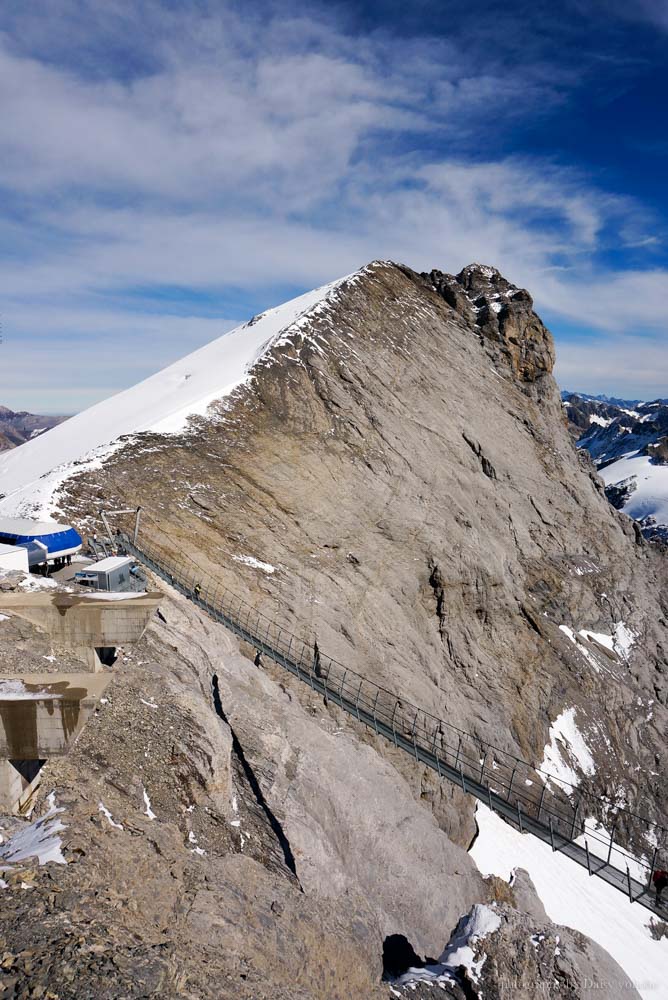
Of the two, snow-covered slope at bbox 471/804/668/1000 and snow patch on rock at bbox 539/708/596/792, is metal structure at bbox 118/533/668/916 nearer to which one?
snow patch on rock at bbox 539/708/596/792

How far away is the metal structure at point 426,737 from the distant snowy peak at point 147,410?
6.14m

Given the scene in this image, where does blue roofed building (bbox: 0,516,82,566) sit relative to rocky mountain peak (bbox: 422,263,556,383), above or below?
below

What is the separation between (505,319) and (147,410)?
106ft

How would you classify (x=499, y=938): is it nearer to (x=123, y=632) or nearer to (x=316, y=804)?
(x=316, y=804)

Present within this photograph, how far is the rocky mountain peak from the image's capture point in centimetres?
5034

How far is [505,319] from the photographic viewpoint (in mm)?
50500

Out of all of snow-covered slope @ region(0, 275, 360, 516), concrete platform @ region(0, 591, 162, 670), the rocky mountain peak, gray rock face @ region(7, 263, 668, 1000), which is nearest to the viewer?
gray rock face @ region(7, 263, 668, 1000)

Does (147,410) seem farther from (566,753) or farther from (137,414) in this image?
(566,753)

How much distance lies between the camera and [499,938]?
42.5ft

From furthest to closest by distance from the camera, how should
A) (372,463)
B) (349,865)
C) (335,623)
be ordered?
(372,463) < (335,623) < (349,865)

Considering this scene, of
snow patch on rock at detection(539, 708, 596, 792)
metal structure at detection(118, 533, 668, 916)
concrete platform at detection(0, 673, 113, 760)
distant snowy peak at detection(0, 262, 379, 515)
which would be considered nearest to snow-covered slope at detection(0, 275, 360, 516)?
distant snowy peak at detection(0, 262, 379, 515)

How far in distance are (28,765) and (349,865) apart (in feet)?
35.1

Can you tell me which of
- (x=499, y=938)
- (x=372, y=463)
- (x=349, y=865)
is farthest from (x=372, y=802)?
(x=372, y=463)

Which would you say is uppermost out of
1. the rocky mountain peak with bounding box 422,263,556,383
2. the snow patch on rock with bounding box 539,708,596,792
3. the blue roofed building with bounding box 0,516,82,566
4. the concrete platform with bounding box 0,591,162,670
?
the rocky mountain peak with bounding box 422,263,556,383
